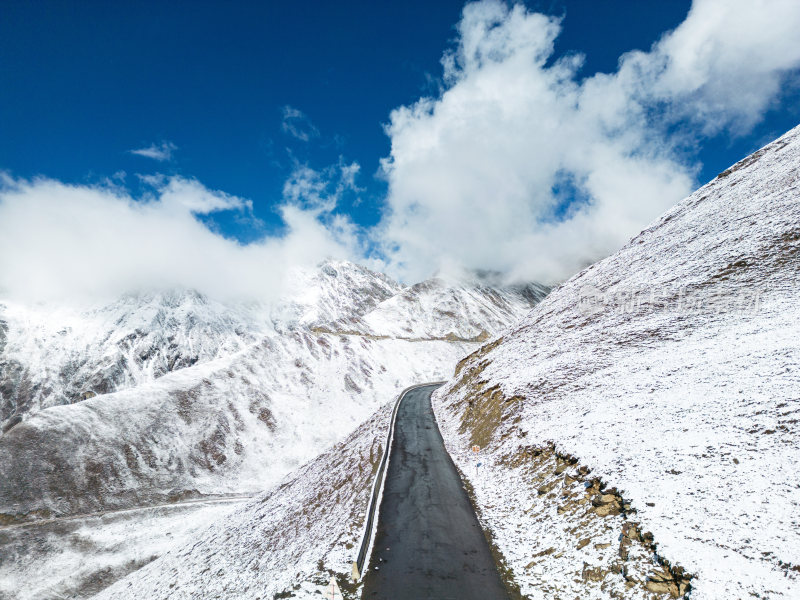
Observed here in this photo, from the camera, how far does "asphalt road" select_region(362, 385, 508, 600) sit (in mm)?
11751

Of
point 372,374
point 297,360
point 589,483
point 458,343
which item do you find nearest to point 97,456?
point 297,360

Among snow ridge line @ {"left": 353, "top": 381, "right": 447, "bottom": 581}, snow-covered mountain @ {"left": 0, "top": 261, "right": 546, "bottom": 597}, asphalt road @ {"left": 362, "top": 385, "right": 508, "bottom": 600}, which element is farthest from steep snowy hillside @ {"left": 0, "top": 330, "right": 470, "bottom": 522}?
asphalt road @ {"left": 362, "top": 385, "right": 508, "bottom": 600}

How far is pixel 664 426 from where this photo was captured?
605 inches

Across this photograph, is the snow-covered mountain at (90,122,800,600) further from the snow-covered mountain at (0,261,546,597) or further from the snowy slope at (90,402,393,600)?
the snow-covered mountain at (0,261,546,597)

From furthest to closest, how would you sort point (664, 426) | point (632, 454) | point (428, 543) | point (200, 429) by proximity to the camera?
point (200, 429)
point (664, 426)
point (428, 543)
point (632, 454)

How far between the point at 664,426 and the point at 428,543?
11338 millimetres

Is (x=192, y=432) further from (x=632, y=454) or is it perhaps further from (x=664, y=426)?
(x=664, y=426)

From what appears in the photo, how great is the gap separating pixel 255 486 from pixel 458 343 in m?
95.9

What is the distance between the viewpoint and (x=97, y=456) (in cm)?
5678

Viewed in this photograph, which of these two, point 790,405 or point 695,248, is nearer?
point 790,405

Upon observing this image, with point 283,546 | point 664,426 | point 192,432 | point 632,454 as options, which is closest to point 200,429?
point 192,432

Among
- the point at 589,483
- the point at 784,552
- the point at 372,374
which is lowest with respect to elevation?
the point at 784,552

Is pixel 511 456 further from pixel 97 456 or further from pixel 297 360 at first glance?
pixel 297 360

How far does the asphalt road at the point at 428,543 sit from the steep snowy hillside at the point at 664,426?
3.69ft
